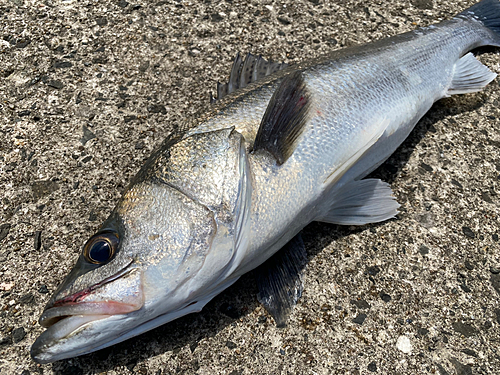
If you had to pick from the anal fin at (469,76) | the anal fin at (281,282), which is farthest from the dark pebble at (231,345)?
the anal fin at (469,76)

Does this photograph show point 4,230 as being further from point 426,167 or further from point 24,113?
point 426,167

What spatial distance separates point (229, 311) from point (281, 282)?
1.11 ft

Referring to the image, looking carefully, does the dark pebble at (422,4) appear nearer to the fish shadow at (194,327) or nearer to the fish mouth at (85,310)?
the fish shadow at (194,327)

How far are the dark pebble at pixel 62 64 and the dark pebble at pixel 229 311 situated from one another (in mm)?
2297

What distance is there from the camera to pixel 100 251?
1802 millimetres

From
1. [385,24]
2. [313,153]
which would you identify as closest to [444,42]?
[385,24]

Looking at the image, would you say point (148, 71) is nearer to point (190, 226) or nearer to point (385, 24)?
point (190, 226)

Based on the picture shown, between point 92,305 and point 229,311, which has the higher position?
point 92,305

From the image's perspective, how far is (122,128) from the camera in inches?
115

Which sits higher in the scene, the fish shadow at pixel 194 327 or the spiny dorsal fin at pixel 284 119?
the spiny dorsal fin at pixel 284 119

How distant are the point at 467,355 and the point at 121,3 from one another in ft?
12.4

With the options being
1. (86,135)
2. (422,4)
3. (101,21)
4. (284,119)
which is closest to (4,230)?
(86,135)

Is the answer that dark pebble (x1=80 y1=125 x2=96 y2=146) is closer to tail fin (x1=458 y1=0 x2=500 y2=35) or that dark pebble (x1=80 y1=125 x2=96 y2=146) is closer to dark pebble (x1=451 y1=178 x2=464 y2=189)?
dark pebble (x1=451 y1=178 x2=464 y2=189)

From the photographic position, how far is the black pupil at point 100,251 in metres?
1.80
